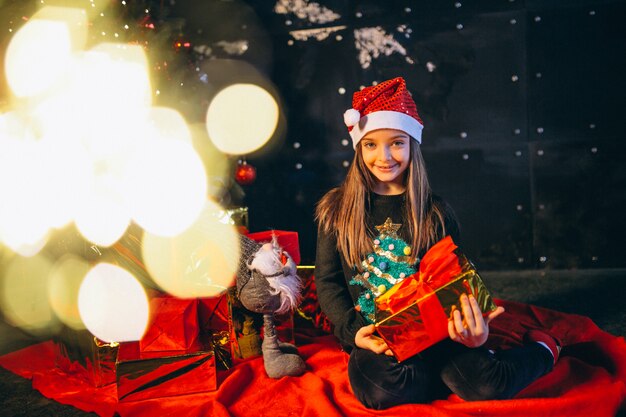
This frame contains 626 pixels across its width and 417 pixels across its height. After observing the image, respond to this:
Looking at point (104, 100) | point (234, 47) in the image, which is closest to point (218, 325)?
point (104, 100)

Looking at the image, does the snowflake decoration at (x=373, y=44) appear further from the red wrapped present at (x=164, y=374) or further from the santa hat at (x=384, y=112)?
the red wrapped present at (x=164, y=374)

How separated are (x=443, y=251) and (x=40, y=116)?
69.9 inches

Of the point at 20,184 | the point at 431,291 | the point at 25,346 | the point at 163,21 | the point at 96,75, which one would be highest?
the point at 163,21

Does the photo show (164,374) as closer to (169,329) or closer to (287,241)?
(169,329)

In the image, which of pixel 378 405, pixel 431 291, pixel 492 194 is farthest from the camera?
pixel 492 194

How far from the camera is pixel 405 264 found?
1534 mm

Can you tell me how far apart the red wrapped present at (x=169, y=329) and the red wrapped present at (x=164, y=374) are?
3 centimetres

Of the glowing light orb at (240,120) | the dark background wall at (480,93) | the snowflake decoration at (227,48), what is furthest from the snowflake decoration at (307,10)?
the glowing light orb at (240,120)

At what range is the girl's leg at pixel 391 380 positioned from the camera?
1382 millimetres

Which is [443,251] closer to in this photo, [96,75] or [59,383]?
[59,383]

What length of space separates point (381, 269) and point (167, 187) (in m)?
1.35

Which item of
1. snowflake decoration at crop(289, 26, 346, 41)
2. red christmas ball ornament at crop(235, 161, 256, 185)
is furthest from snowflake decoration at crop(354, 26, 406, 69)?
red christmas ball ornament at crop(235, 161, 256, 185)

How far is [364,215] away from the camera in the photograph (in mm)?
1583

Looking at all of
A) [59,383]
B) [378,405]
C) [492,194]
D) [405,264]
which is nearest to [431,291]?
[405,264]
